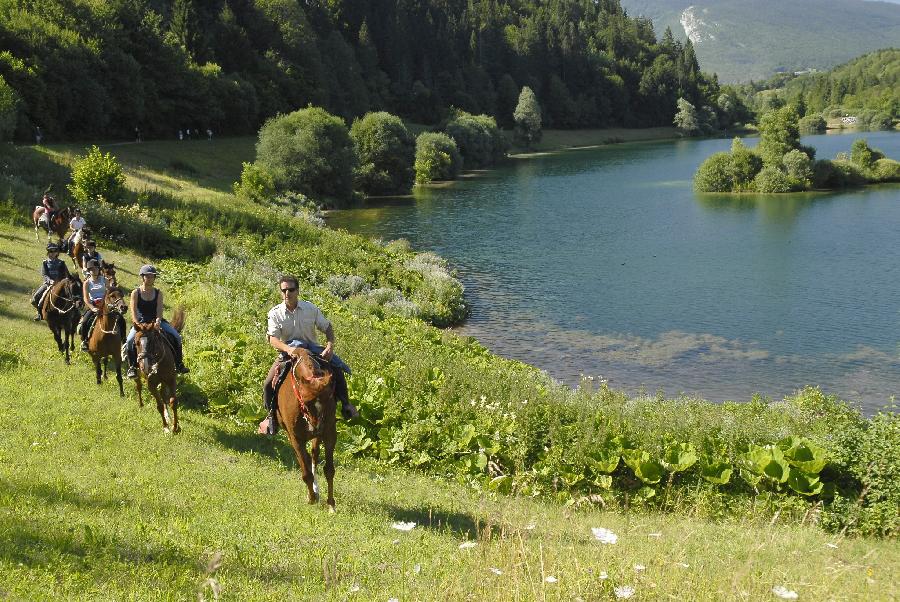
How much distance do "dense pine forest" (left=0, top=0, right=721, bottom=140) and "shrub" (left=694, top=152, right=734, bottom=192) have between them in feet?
184

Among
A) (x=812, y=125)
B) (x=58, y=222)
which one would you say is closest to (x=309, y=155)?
(x=58, y=222)

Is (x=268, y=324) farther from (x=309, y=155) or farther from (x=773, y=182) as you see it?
(x=773, y=182)

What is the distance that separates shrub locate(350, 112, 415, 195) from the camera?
88.0 meters

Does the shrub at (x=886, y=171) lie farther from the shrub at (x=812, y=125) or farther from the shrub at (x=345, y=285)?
the shrub at (x=812, y=125)

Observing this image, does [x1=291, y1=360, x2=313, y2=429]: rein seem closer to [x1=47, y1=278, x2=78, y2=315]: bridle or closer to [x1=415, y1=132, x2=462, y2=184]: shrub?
[x1=47, y1=278, x2=78, y2=315]: bridle

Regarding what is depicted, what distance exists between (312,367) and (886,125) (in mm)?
228551

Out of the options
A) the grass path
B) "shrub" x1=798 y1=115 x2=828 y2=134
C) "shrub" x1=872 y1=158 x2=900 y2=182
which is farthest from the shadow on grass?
"shrub" x1=798 y1=115 x2=828 y2=134

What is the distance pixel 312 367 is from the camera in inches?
410

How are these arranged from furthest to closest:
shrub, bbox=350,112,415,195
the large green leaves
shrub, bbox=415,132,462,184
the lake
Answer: shrub, bbox=415,132,462,184 → shrub, bbox=350,112,415,195 → the lake → the large green leaves

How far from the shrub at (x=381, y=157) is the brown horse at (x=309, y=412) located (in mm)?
A: 76792

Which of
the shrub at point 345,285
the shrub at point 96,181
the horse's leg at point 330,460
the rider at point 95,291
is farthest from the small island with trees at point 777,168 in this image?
the horse's leg at point 330,460

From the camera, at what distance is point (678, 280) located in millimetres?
45312

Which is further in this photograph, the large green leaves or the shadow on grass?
the large green leaves

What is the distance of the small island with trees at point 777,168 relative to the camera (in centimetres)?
8625
